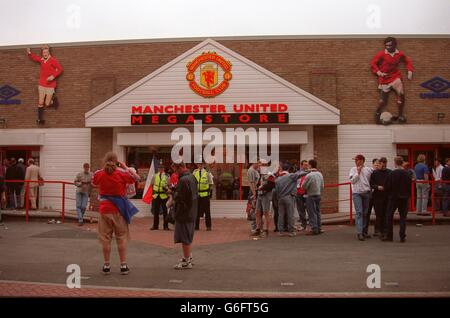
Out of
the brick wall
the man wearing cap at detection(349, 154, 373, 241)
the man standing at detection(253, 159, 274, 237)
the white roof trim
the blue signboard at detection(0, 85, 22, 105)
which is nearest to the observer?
the man wearing cap at detection(349, 154, 373, 241)

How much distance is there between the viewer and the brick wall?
1869 cm

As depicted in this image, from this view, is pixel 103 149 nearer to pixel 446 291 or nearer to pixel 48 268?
pixel 48 268

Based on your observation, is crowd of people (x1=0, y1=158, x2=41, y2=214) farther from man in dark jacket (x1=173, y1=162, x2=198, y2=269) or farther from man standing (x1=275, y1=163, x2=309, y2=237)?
man in dark jacket (x1=173, y1=162, x2=198, y2=269)

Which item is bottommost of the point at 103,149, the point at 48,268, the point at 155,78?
the point at 48,268

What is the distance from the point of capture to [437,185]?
16000mm

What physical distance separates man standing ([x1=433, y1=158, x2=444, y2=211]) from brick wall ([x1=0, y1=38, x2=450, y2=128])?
215 cm

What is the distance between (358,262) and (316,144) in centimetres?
961

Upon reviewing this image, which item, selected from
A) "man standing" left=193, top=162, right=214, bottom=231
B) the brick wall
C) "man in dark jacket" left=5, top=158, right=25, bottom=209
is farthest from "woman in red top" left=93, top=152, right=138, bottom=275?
the brick wall

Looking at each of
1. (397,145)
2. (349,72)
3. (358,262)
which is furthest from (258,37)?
(358,262)

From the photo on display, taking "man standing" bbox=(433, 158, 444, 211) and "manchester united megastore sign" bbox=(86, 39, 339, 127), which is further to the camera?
"manchester united megastore sign" bbox=(86, 39, 339, 127)

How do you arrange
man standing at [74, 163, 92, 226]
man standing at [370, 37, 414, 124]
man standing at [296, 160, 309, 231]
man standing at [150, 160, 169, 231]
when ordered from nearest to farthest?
man standing at [296, 160, 309, 231], man standing at [150, 160, 169, 231], man standing at [74, 163, 92, 226], man standing at [370, 37, 414, 124]
